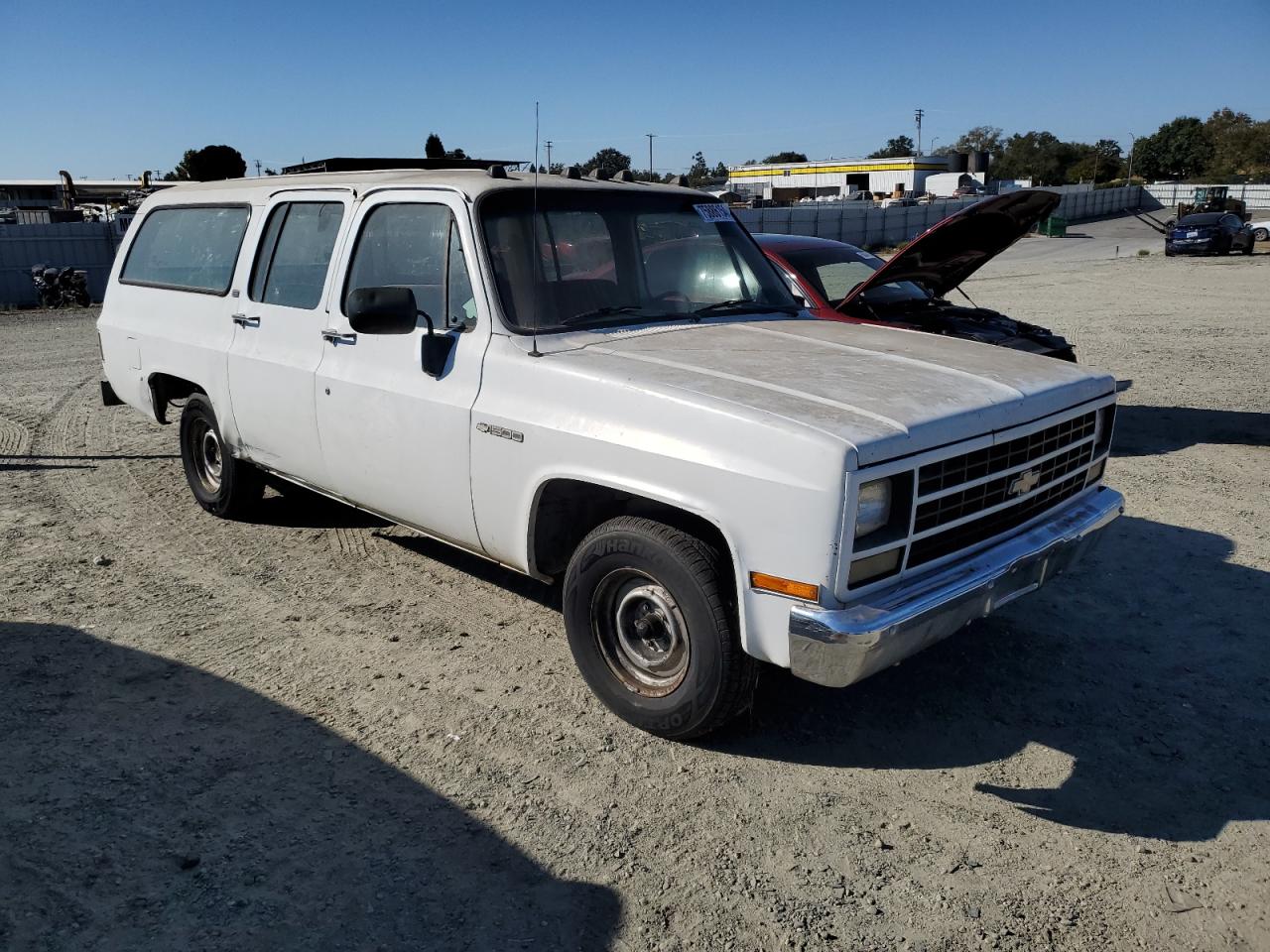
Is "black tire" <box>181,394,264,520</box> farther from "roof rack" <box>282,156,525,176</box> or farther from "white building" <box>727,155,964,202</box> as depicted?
"white building" <box>727,155,964,202</box>

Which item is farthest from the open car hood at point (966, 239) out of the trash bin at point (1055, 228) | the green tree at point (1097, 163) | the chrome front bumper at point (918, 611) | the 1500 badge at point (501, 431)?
the green tree at point (1097, 163)

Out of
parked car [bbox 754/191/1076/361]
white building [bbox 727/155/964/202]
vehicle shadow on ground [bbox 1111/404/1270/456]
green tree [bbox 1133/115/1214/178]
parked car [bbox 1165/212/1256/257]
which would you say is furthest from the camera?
green tree [bbox 1133/115/1214/178]

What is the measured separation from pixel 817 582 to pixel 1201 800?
5.26 ft

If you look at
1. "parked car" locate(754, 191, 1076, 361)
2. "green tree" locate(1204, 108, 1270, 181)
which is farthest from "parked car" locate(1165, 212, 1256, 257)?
"green tree" locate(1204, 108, 1270, 181)

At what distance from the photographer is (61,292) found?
1952 cm

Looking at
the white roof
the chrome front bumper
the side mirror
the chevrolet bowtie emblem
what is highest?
the white roof

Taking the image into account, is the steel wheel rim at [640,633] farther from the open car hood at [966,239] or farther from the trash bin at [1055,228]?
the trash bin at [1055,228]

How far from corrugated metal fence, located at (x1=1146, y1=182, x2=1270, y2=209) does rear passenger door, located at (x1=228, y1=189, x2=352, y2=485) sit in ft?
220

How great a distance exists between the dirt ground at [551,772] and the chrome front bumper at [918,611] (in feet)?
1.91

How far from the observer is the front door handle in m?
4.66

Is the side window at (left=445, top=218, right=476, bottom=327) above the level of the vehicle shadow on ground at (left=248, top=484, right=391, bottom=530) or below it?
above

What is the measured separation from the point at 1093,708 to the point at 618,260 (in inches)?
108

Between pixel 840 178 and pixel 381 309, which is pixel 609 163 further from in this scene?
pixel 840 178

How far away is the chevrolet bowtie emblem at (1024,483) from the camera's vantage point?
12.1ft
